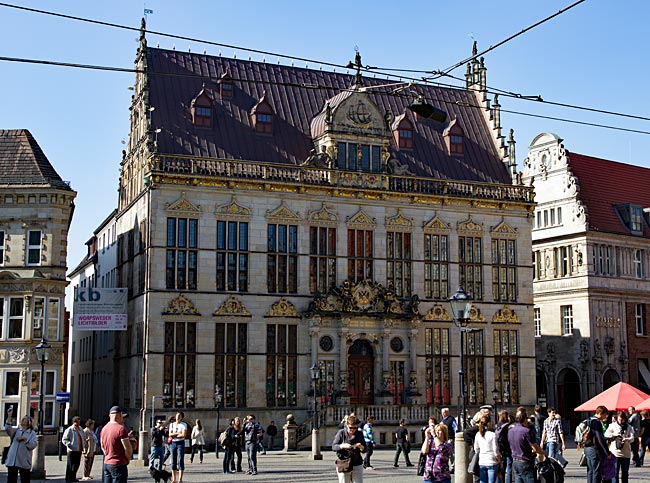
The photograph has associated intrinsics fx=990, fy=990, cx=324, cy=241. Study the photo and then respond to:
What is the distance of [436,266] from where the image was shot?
162 ft

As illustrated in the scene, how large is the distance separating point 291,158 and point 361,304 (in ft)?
26.0

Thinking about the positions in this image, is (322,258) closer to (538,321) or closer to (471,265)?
(471,265)

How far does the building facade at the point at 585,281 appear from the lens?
56.3 meters

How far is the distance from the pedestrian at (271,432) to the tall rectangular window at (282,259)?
20.5 ft

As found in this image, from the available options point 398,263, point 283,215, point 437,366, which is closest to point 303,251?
point 283,215

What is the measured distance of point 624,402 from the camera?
33.4 metres

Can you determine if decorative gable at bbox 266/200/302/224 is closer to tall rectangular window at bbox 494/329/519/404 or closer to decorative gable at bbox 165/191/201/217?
decorative gable at bbox 165/191/201/217

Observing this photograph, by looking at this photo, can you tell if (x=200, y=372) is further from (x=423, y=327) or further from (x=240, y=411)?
(x=423, y=327)

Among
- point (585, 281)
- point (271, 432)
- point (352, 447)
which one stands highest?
point (585, 281)

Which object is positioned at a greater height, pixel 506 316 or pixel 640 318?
pixel 640 318

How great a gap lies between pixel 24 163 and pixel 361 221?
15907 millimetres

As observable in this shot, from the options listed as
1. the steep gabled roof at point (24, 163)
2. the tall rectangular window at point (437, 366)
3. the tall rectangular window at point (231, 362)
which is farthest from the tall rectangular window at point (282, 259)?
the steep gabled roof at point (24, 163)

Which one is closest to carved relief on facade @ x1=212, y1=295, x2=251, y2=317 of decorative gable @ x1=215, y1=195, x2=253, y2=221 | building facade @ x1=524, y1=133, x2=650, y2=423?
decorative gable @ x1=215, y1=195, x2=253, y2=221

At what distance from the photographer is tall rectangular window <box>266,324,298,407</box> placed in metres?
45.3
